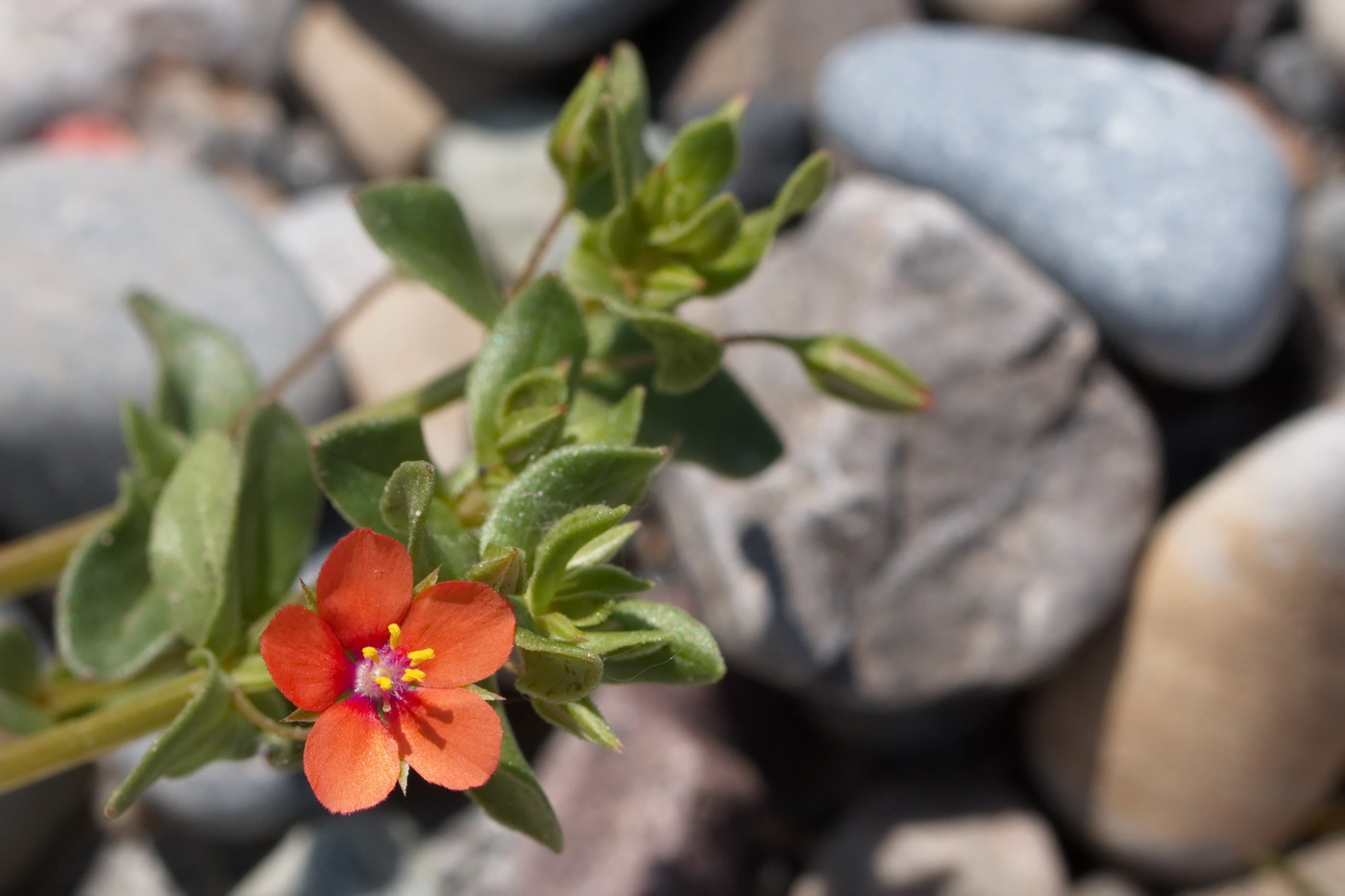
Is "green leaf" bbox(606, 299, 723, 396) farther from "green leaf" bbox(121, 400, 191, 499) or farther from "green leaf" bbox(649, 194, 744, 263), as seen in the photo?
"green leaf" bbox(121, 400, 191, 499)

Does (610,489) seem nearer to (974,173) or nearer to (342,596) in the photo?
(342,596)

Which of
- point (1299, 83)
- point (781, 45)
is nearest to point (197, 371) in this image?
point (781, 45)

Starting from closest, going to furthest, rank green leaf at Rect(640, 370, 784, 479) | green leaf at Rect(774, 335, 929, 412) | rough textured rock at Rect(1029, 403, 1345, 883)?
green leaf at Rect(774, 335, 929, 412) → green leaf at Rect(640, 370, 784, 479) → rough textured rock at Rect(1029, 403, 1345, 883)

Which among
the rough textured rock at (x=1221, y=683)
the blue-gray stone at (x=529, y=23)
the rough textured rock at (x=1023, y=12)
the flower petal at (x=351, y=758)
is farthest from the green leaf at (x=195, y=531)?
the rough textured rock at (x=1023, y=12)

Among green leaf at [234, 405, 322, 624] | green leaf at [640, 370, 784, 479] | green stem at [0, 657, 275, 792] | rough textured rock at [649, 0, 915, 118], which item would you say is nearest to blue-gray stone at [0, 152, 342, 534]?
rough textured rock at [649, 0, 915, 118]

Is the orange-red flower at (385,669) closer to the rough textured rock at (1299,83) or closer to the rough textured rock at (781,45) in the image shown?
the rough textured rock at (781,45)

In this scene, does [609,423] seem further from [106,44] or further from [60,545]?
[106,44]
